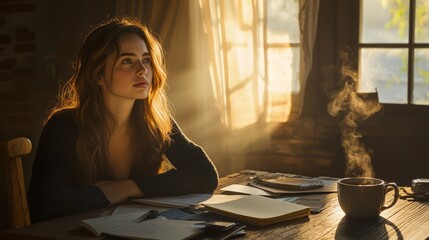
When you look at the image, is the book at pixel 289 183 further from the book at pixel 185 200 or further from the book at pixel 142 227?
the book at pixel 142 227

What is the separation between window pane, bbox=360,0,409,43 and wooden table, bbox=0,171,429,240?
168 cm

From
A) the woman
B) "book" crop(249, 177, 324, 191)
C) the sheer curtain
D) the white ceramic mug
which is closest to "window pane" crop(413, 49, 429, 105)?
the sheer curtain

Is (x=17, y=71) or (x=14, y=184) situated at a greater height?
(x=17, y=71)

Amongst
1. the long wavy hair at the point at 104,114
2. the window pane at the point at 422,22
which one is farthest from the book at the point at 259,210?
the window pane at the point at 422,22

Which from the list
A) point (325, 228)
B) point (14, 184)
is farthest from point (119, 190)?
point (325, 228)

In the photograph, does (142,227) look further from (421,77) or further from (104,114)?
(421,77)

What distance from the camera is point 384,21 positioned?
11.3 ft

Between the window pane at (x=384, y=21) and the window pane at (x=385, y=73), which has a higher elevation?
the window pane at (x=384, y=21)

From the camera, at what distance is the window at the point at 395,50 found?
335 cm

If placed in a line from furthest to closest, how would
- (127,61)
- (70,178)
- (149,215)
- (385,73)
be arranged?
1. (385,73)
2. (127,61)
3. (70,178)
4. (149,215)

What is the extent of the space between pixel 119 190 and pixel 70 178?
0.62 ft

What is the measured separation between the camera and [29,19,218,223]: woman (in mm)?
2041

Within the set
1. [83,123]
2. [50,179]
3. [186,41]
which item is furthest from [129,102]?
[186,41]

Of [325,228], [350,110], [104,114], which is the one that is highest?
[104,114]
